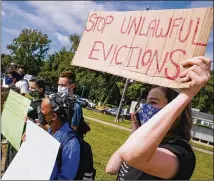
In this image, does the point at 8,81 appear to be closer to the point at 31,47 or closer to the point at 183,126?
the point at 31,47

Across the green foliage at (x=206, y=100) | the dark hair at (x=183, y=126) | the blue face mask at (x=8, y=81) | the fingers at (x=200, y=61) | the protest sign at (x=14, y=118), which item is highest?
the green foliage at (x=206, y=100)

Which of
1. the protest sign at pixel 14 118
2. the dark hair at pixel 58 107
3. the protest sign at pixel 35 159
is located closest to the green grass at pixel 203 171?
the protest sign at pixel 14 118

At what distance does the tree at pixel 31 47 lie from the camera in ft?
9.17

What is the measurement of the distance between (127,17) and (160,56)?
0.33 m

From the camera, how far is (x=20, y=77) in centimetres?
516

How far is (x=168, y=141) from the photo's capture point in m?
1.42

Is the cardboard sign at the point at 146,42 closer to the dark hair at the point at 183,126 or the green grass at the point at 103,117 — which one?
the dark hair at the point at 183,126

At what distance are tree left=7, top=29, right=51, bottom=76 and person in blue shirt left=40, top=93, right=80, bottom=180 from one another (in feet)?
2.49

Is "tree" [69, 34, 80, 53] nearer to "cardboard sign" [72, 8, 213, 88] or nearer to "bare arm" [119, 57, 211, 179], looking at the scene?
"cardboard sign" [72, 8, 213, 88]

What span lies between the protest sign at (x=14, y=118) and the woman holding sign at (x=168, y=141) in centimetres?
147

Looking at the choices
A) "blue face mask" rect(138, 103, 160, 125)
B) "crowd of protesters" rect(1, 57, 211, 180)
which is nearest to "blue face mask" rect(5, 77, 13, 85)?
"crowd of protesters" rect(1, 57, 211, 180)

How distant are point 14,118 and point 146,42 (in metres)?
1.80

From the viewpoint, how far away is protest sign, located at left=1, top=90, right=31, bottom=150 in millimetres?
2758

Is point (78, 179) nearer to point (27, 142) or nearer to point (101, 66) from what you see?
point (27, 142)
